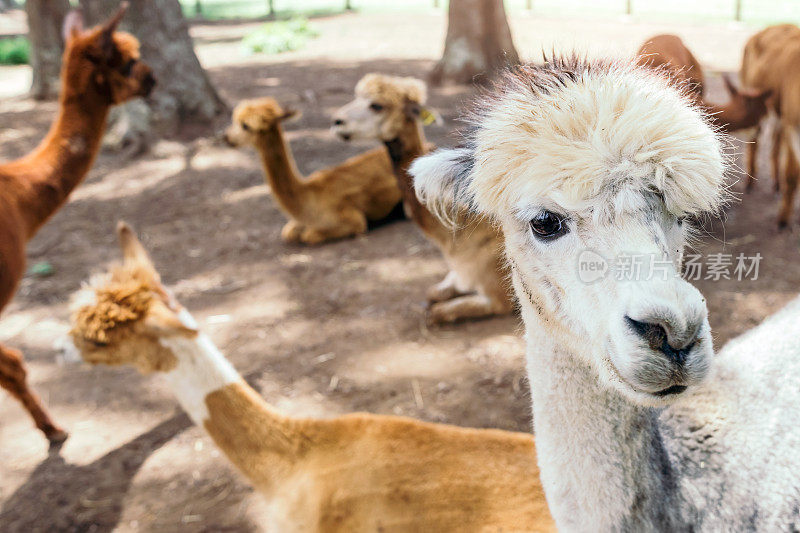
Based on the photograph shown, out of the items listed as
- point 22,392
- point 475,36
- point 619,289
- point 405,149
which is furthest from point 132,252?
point 475,36

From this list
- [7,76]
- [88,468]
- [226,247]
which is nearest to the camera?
[88,468]

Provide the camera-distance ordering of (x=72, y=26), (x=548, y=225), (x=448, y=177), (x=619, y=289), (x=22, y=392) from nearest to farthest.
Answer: (x=619, y=289), (x=548, y=225), (x=448, y=177), (x=22, y=392), (x=72, y=26)

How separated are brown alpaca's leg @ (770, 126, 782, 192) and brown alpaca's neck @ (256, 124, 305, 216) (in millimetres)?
4770

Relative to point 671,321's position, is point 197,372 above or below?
below

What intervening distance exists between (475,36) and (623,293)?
32.4 feet

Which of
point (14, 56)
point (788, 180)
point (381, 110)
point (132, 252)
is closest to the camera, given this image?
point (132, 252)

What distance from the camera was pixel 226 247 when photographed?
20.9ft

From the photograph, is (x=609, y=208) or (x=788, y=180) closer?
(x=609, y=208)

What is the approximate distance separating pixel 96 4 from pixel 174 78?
4.31ft

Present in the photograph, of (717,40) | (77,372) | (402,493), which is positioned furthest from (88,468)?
(717,40)

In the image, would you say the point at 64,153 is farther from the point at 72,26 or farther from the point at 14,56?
the point at 14,56

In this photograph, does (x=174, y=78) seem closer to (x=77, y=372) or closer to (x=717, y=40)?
(x=77, y=372)

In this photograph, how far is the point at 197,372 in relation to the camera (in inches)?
118

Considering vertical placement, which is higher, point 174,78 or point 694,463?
point 174,78
